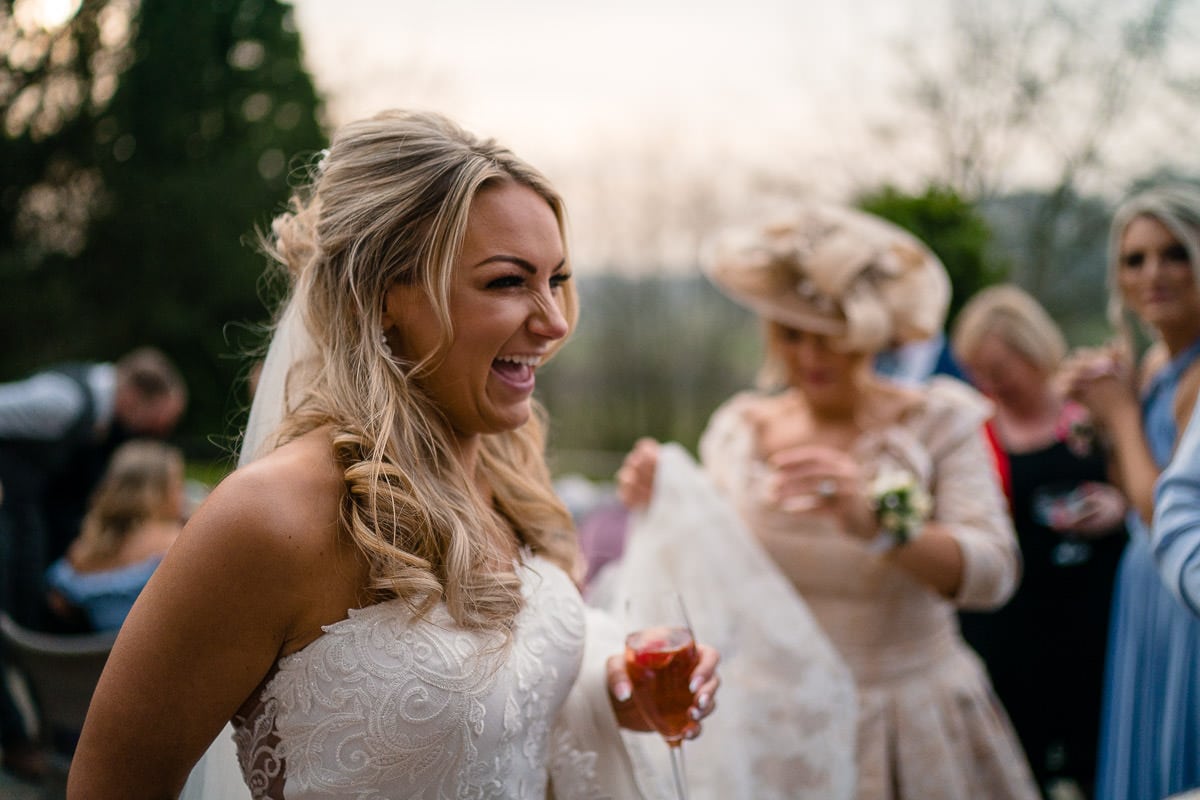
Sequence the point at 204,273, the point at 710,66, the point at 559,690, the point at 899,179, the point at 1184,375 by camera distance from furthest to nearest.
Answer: the point at 204,273, the point at 710,66, the point at 899,179, the point at 1184,375, the point at 559,690

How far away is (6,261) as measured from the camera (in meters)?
9.81

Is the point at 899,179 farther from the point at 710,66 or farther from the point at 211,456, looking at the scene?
the point at 211,456

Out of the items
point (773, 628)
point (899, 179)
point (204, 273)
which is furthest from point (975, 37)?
point (204, 273)

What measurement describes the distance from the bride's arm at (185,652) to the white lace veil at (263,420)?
27 centimetres

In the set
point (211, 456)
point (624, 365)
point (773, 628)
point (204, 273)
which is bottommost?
point (211, 456)

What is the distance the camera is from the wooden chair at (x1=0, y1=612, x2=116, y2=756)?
9.34 feet

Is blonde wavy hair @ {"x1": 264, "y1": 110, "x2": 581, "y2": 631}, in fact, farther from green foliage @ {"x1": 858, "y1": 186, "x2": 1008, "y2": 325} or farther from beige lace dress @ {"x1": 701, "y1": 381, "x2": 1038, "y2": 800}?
green foliage @ {"x1": 858, "y1": 186, "x2": 1008, "y2": 325}

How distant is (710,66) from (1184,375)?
25.0 ft

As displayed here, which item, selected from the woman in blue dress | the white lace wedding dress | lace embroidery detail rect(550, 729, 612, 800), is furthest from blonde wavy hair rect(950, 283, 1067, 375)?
the white lace wedding dress

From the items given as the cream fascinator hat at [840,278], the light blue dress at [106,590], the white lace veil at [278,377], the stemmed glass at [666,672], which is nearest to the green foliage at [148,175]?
the light blue dress at [106,590]

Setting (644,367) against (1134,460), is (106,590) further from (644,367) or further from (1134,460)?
(644,367)

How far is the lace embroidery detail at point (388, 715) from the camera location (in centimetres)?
137

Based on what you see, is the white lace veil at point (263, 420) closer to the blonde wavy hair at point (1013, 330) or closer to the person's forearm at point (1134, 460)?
the person's forearm at point (1134, 460)

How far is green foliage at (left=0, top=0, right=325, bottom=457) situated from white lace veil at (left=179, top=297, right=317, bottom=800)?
806 cm
